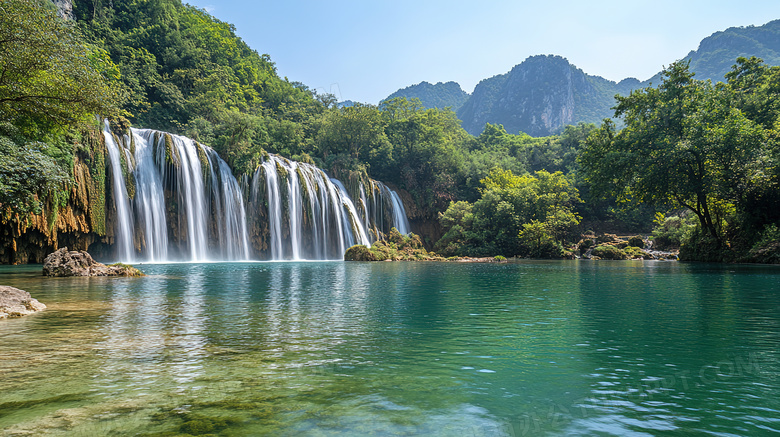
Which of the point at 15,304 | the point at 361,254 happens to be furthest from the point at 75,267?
the point at 361,254

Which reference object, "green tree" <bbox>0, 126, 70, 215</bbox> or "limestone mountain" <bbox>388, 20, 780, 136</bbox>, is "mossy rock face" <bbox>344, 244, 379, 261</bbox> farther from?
"limestone mountain" <bbox>388, 20, 780, 136</bbox>

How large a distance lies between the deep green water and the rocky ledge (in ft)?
27.4

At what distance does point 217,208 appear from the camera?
34156mm

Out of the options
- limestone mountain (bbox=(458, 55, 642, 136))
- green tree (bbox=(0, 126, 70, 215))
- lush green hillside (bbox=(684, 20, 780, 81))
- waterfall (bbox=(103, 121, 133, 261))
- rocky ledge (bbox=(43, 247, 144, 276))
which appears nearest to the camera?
green tree (bbox=(0, 126, 70, 215))

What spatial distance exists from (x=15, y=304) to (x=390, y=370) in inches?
314

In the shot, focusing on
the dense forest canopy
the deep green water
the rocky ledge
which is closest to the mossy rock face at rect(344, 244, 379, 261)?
the dense forest canopy

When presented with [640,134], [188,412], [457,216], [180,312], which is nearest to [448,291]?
[180,312]

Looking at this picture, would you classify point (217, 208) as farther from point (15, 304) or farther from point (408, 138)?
point (408, 138)

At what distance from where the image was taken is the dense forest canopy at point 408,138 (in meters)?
15.4

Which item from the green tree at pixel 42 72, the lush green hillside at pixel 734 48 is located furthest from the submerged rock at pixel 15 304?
the lush green hillside at pixel 734 48

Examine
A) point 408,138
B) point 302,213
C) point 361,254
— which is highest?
point 408,138

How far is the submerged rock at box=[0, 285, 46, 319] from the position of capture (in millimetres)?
7761

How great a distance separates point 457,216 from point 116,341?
4324cm

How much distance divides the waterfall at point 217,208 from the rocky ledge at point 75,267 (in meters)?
11.4
